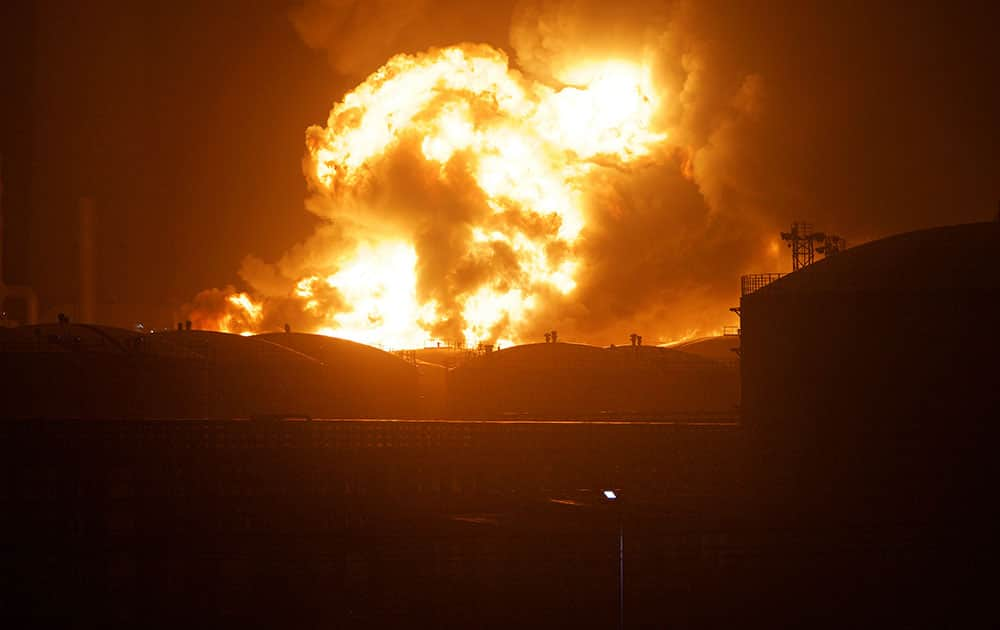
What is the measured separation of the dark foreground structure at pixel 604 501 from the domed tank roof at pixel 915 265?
9 centimetres

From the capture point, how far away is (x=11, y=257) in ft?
290

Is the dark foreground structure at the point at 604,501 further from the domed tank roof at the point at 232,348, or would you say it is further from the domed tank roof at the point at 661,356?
the domed tank roof at the point at 661,356

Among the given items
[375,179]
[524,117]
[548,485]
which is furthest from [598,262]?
[548,485]

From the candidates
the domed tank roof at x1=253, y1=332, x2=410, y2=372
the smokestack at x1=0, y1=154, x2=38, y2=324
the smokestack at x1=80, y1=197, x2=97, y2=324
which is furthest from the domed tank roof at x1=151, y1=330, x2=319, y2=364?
the smokestack at x1=80, y1=197, x2=97, y2=324

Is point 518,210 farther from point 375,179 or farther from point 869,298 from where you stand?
point 869,298

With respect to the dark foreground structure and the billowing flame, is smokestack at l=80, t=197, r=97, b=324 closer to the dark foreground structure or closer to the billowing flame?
the billowing flame

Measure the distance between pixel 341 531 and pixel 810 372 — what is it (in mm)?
16634

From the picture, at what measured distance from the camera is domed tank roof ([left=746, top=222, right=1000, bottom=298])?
3800 centimetres

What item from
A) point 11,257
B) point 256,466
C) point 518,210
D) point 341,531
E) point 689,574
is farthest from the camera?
point 11,257

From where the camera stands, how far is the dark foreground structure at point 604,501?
35.6 meters

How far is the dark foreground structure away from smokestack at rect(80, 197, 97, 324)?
165 ft

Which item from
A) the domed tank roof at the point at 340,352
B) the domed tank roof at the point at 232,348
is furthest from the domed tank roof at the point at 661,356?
the domed tank roof at the point at 232,348

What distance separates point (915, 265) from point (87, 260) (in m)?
69.8

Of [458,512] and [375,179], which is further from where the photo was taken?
[375,179]
